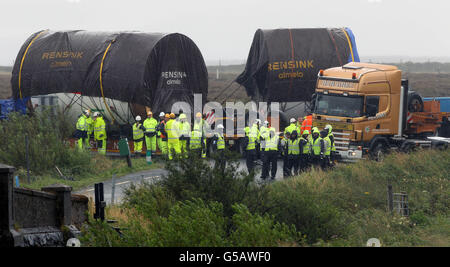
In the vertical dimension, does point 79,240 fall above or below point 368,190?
above

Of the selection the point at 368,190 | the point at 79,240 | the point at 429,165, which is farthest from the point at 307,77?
the point at 79,240

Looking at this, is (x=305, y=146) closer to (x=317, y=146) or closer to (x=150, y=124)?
(x=317, y=146)

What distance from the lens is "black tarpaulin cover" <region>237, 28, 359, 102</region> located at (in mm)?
28625

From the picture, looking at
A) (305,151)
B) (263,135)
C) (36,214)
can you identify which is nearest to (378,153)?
(305,151)

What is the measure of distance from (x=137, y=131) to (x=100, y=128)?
1.35 meters

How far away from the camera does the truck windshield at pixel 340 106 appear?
21609mm

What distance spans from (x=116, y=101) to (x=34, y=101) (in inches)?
167

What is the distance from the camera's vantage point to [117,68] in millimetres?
25812

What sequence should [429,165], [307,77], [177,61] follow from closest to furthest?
[429,165]
[177,61]
[307,77]

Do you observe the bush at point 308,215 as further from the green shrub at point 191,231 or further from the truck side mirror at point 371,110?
the truck side mirror at point 371,110

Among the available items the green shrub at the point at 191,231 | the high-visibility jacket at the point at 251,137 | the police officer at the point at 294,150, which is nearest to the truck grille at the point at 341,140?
the police officer at the point at 294,150

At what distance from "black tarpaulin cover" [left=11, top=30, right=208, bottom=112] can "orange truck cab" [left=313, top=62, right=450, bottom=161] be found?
6.06 meters

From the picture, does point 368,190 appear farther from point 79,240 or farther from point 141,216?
point 79,240

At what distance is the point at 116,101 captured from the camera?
85.4ft
